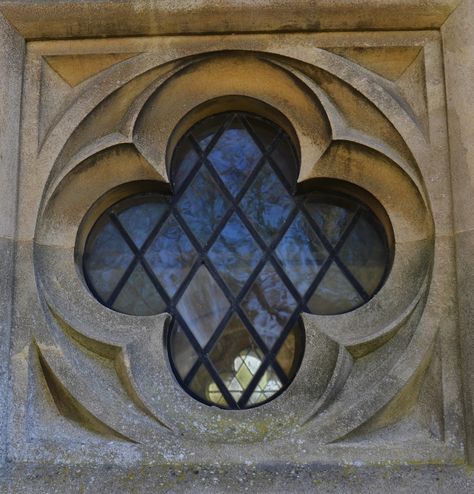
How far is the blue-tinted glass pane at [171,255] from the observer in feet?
12.9

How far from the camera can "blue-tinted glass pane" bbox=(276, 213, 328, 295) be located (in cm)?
390

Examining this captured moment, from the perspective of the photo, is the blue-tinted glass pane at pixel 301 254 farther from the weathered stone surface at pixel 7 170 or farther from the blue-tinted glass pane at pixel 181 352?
the weathered stone surface at pixel 7 170

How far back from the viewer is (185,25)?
3.90 meters

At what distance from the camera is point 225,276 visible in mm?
3908

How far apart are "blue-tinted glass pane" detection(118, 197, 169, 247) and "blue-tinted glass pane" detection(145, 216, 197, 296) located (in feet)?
0.19

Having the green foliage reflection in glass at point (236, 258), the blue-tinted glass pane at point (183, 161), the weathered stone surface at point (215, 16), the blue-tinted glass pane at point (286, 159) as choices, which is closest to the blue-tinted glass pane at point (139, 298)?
the green foliage reflection in glass at point (236, 258)

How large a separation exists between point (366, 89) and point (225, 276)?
1.08m

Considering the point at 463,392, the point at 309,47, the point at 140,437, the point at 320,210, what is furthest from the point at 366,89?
the point at 140,437

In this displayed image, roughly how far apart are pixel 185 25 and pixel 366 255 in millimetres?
1377

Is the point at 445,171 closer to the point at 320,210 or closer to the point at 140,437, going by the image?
the point at 320,210

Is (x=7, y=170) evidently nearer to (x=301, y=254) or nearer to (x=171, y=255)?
(x=171, y=255)

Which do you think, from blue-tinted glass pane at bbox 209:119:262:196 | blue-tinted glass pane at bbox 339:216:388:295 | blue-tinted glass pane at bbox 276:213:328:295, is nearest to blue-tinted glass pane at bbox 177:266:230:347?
blue-tinted glass pane at bbox 276:213:328:295

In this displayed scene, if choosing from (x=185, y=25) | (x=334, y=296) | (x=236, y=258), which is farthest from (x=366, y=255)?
(x=185, y=25)

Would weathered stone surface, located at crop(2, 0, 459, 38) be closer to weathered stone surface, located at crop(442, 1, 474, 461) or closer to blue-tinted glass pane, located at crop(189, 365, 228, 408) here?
weathered stone surface, located at crop(442, 1, 474, 461)
